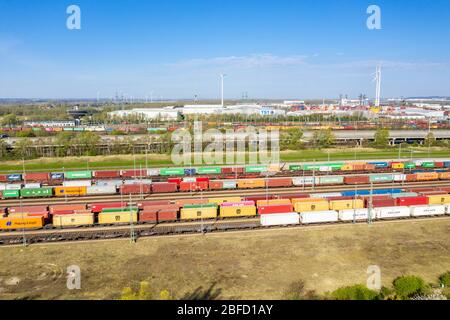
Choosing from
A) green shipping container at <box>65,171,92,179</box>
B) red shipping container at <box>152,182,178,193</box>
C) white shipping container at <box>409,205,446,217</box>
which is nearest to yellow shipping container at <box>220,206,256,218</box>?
red shipping container at <box>152,182,178,193</box>

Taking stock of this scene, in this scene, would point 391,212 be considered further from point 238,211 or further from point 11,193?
point 11,193

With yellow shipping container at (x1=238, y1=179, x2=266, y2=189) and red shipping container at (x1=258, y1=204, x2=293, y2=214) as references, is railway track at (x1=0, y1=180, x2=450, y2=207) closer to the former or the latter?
yellow shipping container at (x1=238, y1=179, x2=266, y2=189)

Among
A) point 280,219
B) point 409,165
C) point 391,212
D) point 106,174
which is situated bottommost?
point 280,219

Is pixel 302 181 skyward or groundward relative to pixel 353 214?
skyward

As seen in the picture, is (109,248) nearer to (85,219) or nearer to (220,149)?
(85,219)

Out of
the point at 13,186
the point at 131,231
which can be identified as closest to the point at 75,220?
the point at 131,231
